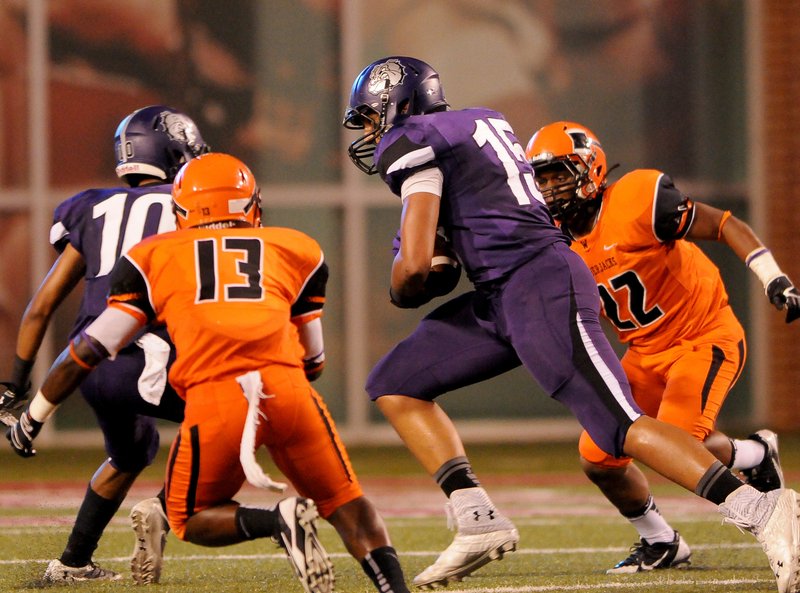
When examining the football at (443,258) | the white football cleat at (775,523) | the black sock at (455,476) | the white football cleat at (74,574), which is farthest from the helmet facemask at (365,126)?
the white football cleat at (74,574)

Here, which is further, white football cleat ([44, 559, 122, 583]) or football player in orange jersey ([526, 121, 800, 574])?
football player in orange jersey ([526, 121, 800, 574])

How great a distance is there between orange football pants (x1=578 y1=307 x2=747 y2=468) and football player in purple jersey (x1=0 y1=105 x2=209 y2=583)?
1.41 m

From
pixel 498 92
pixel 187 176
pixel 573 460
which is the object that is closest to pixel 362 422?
pixel 573 460

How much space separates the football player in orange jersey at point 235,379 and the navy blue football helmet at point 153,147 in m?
1.10

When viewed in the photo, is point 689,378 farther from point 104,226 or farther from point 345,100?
point 345,100

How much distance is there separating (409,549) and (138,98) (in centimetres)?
597

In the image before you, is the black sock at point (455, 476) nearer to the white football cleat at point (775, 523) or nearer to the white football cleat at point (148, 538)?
the white football cleat at point (775, 523)

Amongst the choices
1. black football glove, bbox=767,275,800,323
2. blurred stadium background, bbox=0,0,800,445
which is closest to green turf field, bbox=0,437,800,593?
black football glove, bbox=767,275,800,323

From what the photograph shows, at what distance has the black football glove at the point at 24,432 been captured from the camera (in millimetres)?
3648

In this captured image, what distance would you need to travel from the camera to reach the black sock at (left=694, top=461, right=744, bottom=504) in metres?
3.45

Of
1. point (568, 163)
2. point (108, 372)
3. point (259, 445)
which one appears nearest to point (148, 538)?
point (108, 372)

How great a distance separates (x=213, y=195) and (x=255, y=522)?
88 centimetres

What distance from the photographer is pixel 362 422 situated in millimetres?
9984

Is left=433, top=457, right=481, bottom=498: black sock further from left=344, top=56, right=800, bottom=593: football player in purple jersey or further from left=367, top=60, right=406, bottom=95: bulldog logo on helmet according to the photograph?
left=367, top=60, right=406, bottom=95: bulldog logo on helmet
